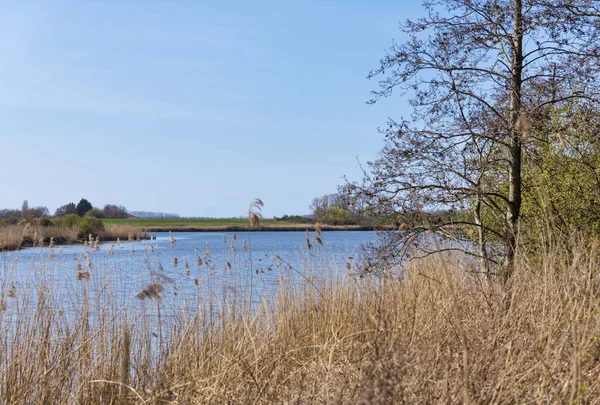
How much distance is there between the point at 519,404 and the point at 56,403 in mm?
3093

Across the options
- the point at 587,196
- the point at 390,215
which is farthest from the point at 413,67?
the point at 587,196

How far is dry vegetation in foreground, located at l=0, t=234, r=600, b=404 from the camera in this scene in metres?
3.13

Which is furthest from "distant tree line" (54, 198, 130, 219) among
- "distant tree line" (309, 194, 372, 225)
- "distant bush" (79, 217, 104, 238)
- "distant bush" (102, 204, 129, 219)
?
"distant tree line" (309, 194, 372, 225)

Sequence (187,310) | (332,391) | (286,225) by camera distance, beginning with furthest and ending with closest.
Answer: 1. (286,225)
2. (187,310)
3. (332,391)

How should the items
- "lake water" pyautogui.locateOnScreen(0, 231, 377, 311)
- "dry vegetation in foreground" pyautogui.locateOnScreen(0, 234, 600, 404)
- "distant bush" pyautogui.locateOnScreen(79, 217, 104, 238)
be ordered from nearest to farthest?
"dry vegetation in foreground" pyautogui.locateOnScreen(0, 234, 600, 404) → "lake water" pyautogui.locateOnScreen(0, 231, 377, 311) → "distant bush" pyautogui.locateOnScreen(79, 217, 104, 238)

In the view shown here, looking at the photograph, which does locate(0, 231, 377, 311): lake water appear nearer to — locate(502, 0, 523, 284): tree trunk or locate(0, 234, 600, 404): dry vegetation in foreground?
locate(0, 234, 600, 404): dry vegetation in foreground

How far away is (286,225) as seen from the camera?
48.6 metres

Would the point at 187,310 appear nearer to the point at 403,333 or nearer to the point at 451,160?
the point at 403,333

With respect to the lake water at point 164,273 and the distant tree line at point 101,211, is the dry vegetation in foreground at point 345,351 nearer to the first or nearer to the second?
the lake water at point 164,273

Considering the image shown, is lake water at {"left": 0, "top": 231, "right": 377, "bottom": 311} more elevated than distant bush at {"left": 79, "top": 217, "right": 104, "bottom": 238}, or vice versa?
distant bush at {"left": 79, "top": 217, "right": 104, "bottom": 238}

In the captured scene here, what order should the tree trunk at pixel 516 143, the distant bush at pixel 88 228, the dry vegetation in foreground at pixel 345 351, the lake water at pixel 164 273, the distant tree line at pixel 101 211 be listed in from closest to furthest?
the dry vegetation in foreground at pixel 345 351
the lake water at pixel 164 273
the tree trunk at pixel 516 143
the distant bush at pixel 88 228
the distant tree line at pixel 101 211

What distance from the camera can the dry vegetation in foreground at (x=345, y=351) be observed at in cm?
313

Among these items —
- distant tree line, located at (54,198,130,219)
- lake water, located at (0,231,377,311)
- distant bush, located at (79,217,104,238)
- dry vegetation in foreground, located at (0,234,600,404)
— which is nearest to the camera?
dry vegetation in foreground, located at (0,234,600,404)

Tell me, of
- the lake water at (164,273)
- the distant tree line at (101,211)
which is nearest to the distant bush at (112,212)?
the distant tree line at (101,211)
